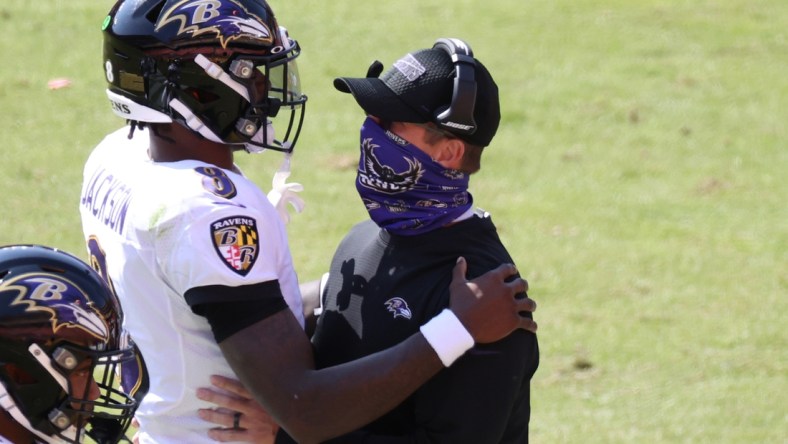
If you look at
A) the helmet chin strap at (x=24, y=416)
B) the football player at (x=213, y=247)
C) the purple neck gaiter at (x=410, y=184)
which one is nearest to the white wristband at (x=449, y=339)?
the football player at (x=213, y=247)

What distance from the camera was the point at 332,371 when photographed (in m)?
3.71

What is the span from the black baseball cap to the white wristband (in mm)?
582

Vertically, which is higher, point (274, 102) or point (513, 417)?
point (274, 102)

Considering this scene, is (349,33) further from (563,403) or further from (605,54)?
(563,403)

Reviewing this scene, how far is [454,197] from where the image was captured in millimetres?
3994

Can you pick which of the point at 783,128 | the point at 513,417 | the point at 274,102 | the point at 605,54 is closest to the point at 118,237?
the point at 274,102

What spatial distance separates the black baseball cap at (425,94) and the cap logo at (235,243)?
569 millimetres

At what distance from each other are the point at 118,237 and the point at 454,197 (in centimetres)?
97


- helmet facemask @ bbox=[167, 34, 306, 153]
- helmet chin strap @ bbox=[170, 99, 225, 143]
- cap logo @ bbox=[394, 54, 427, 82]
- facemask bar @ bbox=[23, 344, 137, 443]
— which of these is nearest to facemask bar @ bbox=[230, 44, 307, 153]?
helmet facemask @ bbox=[167, 34, 306, 153]

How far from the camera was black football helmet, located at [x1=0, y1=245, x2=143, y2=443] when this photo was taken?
11.1 ft

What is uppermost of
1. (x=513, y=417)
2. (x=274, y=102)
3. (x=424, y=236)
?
(x=274, y=102)

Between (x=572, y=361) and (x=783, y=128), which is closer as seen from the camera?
(x=572, y=361)

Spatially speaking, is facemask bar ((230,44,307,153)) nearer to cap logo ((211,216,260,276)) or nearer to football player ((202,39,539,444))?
football player ((202,39,539,444))

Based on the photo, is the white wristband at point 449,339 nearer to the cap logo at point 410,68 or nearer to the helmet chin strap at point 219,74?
the cap logo at point 410,68
